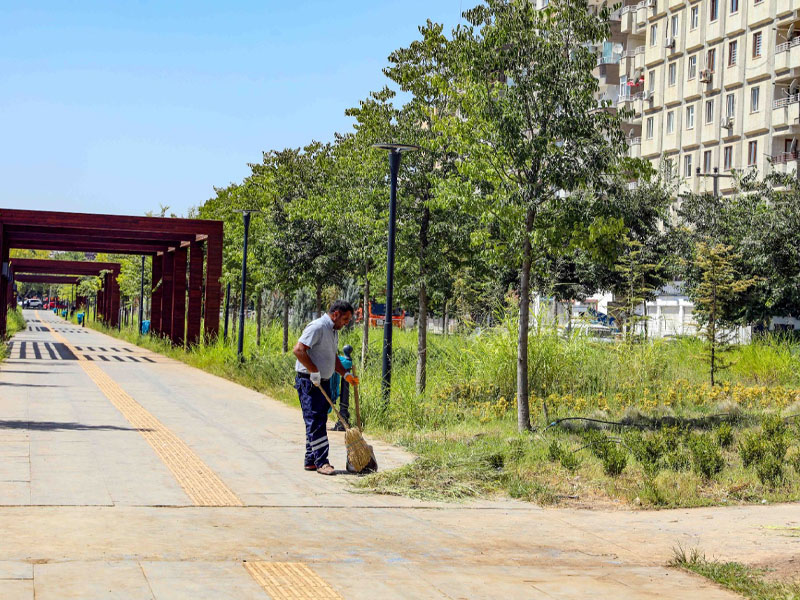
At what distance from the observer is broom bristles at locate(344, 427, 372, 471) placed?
1055 cm

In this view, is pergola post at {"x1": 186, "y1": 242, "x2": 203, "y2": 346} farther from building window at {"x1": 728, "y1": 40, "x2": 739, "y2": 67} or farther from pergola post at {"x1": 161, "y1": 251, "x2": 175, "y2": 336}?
building window at {"x1": 728, "y1": 40, "x2": 739, "y2": 67}

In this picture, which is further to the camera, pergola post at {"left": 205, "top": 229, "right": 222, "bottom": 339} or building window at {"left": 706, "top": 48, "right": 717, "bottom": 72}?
building window at {"left": 706, "top": 48, "right": 717, "bottom": 72}

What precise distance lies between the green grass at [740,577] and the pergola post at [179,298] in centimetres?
3354

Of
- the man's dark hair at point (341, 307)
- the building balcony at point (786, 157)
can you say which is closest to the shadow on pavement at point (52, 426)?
the man's dark hair at point (341, 307)

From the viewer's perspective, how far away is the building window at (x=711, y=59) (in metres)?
52.3

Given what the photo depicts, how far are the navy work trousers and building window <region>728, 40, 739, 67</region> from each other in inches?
1778

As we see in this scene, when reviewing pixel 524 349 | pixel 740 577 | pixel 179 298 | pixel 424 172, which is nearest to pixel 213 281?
pixel 179 298

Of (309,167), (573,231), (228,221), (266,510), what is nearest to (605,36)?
(573,231)

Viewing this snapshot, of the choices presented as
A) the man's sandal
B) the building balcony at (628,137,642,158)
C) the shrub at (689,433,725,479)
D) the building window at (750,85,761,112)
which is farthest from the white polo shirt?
the building balcony at (628,137,642,158)

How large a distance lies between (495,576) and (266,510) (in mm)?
2631

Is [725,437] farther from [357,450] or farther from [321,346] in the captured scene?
[321,346]

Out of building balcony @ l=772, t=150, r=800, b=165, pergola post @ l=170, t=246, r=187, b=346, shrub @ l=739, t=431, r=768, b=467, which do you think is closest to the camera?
shrub @ l=739, t=431, r=768, b=467

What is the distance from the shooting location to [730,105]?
51.4 metres

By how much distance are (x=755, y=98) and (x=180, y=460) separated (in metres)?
44.3
